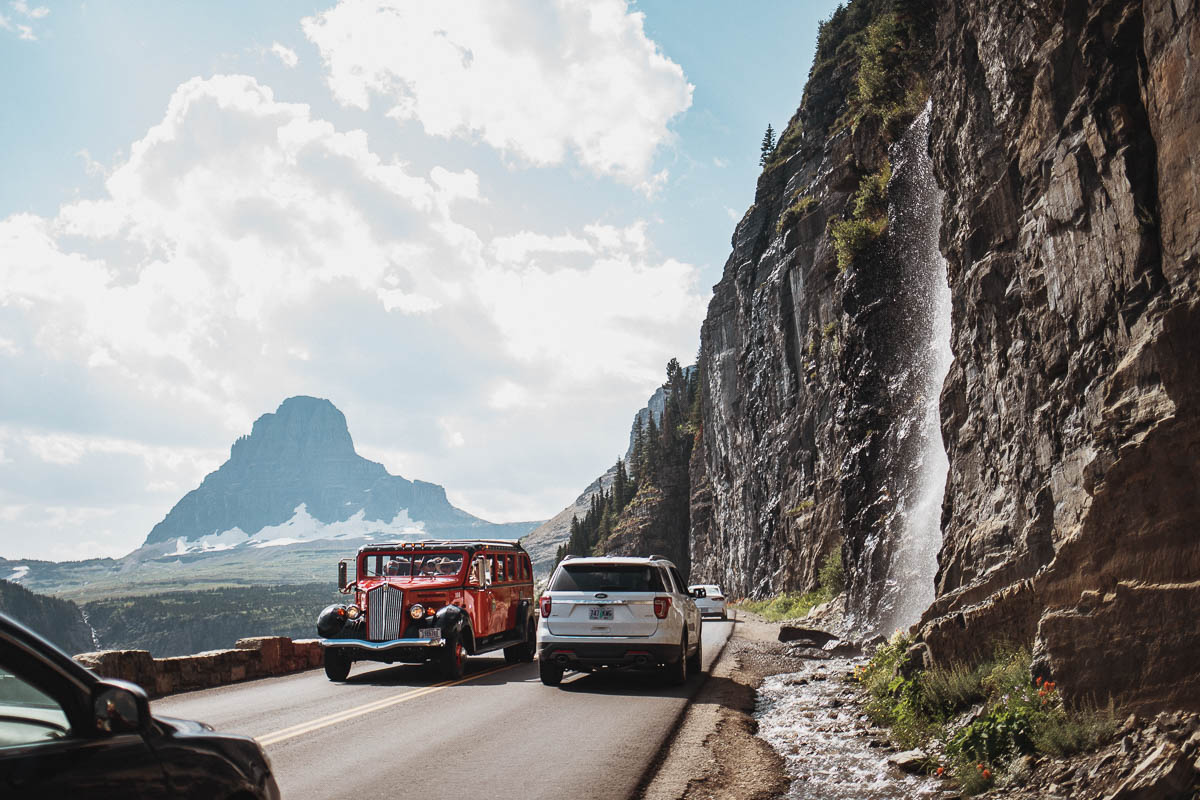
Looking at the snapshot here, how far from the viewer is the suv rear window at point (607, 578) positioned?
1370 cm

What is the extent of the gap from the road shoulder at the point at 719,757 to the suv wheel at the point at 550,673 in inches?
89.2

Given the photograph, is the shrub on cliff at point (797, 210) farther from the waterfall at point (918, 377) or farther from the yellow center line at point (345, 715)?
the yellow center line at point (345, 715)

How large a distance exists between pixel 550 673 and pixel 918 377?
17271mm

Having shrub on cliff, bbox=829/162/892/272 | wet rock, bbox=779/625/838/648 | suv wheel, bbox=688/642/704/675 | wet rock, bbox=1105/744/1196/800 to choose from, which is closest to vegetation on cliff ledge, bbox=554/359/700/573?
shrub on cliff, bbox=829/162/892/272

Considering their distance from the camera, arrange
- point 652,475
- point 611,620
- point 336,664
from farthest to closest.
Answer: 1. point 652,475
2. point 336,664
3. point 611,620

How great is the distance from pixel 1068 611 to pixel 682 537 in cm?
11285

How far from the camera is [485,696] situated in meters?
12.9

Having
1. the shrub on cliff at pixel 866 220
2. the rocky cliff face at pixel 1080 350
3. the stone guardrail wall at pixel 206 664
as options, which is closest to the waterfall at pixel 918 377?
the shrub on cliff at pixel 866 220

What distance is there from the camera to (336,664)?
1511 centimetres

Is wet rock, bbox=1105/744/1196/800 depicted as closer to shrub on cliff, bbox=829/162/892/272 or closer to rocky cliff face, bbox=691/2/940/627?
rocky cliff face, bbox=691/2/940/627

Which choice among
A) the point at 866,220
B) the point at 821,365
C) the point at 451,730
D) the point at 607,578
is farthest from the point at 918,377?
the point at 451,730

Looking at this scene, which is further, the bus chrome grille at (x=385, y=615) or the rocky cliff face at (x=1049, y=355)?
the bus chrome grille at (x=385, y=615)

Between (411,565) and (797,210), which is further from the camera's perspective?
(797,210)

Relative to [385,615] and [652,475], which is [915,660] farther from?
[652,475]
